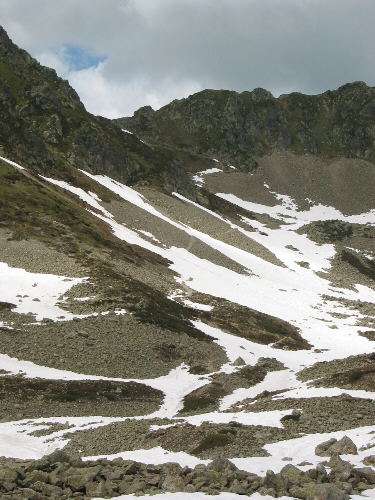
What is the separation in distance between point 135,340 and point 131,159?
350 feet

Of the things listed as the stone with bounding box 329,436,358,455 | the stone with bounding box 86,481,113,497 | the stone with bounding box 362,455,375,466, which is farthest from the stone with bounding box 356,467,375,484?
the stone with bounding box 86,481,113,497

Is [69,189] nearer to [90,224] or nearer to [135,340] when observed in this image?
[90,224]

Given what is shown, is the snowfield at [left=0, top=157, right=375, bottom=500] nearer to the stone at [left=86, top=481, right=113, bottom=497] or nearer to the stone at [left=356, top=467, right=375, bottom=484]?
the stone at [left=86, top=481, right=113, bottom=497]

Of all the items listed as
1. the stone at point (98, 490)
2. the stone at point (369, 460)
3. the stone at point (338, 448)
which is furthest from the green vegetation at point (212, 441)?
the stone at point (98, 490)

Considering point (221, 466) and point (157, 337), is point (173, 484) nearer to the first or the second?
point (221, 466)

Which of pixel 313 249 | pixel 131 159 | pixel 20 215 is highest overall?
pixel 131 159

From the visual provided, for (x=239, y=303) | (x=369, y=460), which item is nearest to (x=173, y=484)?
(x=369, y=460)

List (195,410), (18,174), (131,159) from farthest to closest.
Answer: (131,159), (18,174), (195,410)

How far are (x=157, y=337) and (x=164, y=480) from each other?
1303 inches

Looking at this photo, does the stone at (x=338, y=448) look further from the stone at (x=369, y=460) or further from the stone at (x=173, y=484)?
the stone at (x=173, y=484)

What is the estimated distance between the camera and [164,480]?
553 inches

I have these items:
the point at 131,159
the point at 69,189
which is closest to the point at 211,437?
the point at 69,189

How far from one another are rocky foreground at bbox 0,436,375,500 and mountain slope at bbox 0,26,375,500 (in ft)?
0.20

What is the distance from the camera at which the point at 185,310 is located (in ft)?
195
